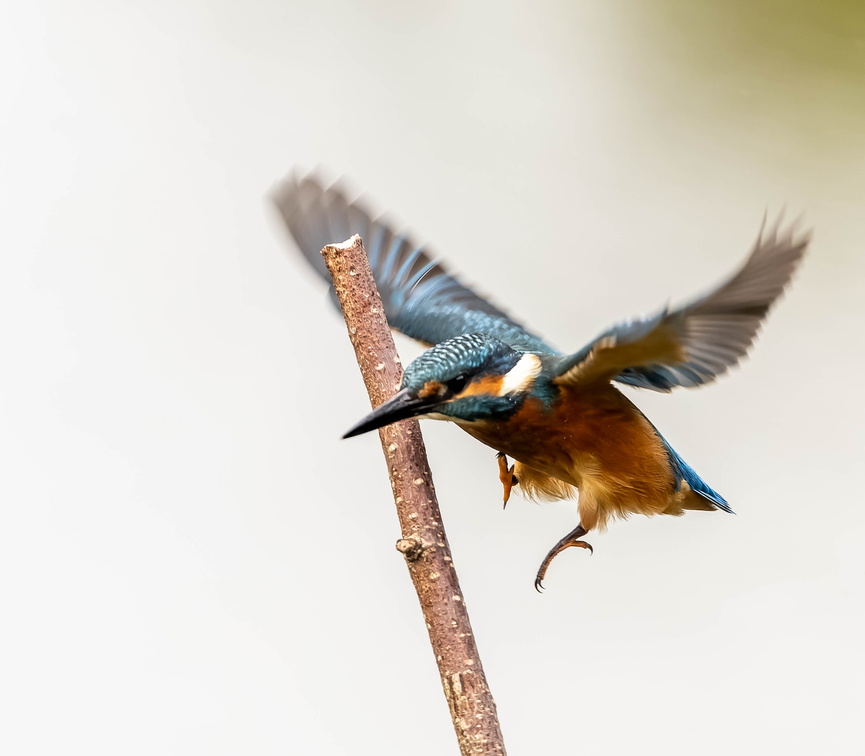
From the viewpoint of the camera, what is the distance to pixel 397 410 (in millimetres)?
884

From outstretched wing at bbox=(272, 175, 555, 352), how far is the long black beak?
280 millimetres

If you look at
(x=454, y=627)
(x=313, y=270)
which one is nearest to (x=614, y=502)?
(x=454, y=627)

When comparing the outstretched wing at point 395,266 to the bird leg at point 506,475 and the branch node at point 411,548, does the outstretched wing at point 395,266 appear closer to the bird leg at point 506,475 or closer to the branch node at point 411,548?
the bird leg at point 506,475

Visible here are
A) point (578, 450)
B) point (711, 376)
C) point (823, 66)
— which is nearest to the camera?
point (711, 376)

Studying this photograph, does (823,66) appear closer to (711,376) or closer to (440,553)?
(711,376)

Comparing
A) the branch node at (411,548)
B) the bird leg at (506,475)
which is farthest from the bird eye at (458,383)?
the bird leg at (506,475)

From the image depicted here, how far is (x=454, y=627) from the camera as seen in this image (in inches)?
34.6

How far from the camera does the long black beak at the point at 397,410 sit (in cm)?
86

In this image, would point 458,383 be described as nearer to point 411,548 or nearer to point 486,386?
point 486,386

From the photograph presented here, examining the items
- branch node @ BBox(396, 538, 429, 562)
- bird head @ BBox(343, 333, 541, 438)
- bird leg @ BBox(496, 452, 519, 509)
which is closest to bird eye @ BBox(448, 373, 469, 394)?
bird head @ BBox(343, 333, 541, 438)

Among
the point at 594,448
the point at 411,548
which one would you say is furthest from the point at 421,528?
the point at 594,448

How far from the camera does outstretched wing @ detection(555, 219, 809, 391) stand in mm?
812

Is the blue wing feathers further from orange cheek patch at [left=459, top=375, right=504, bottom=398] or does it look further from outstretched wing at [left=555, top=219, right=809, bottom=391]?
orange cheek patch at [left=459, top=375, right=504, bottom=398]

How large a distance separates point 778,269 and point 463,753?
0.48m
